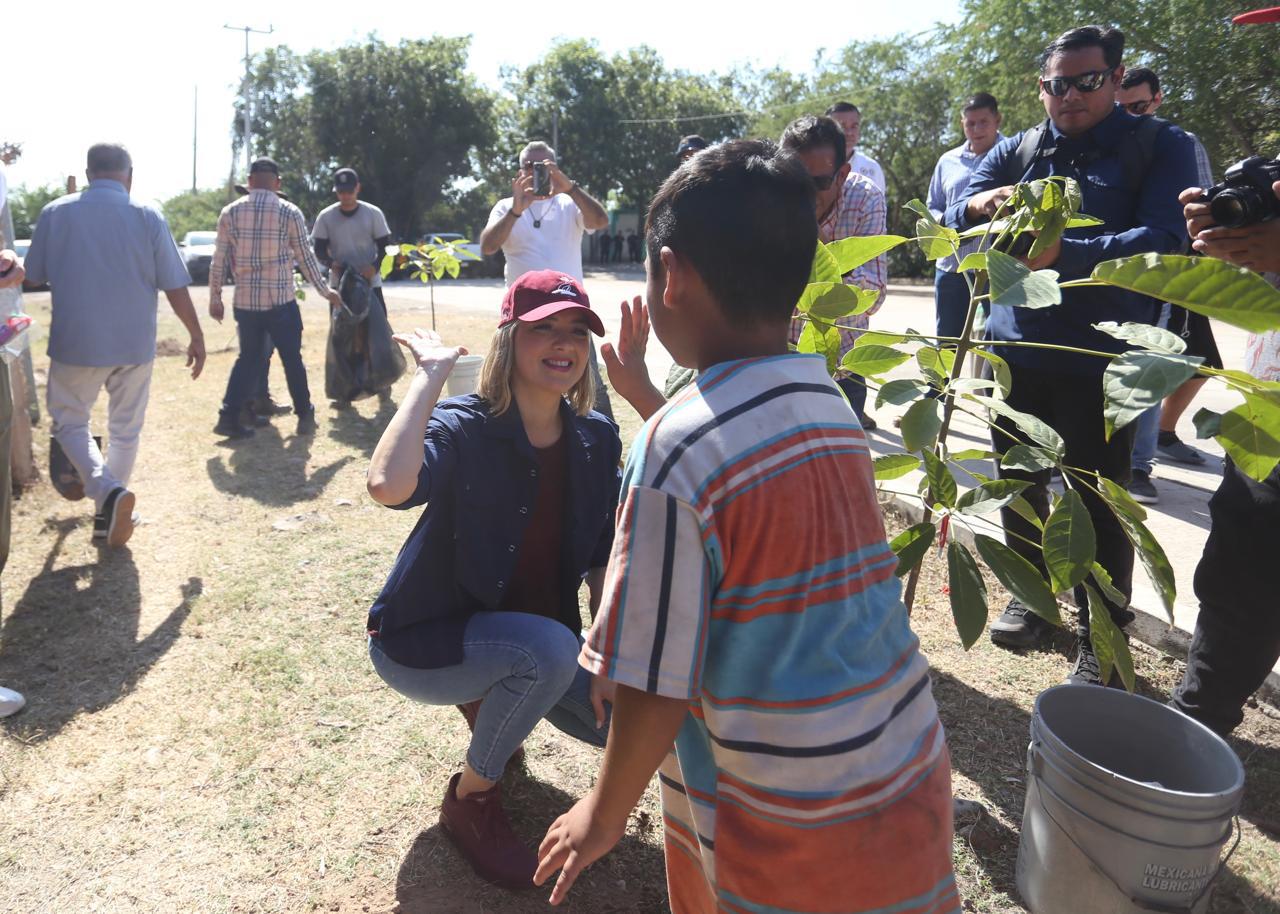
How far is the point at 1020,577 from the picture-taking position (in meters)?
1.81

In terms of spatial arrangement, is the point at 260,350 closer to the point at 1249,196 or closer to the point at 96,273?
the point at 96,273

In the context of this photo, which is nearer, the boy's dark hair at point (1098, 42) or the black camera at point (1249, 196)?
the black camera at point (1249, 196)

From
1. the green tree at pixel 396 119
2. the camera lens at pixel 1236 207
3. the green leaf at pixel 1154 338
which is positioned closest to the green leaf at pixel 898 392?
the green leaf at pixel 1154 338

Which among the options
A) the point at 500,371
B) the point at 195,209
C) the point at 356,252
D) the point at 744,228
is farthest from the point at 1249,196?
the point at 195,209

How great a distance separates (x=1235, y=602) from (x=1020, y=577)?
0.92 meters

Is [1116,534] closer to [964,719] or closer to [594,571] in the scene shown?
[964,719]

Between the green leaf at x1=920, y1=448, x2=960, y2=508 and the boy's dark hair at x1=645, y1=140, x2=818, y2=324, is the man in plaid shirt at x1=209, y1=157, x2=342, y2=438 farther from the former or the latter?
the boy's dark hair at x1=645, y1=140, x2=818, y2=324

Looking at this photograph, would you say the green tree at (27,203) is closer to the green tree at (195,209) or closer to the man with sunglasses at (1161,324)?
the green tree at (195,209)

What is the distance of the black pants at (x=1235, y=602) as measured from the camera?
2232 mm

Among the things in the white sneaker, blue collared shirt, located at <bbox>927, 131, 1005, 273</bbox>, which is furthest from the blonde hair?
blue collared shirt, located at <bbox>927, 131, 1005, 273</bbox>

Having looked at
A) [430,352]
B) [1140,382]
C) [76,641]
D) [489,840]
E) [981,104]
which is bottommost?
[76,641]

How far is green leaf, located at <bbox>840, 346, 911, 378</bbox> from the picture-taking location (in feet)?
6.34

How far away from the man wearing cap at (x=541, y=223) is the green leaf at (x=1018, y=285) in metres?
3.76

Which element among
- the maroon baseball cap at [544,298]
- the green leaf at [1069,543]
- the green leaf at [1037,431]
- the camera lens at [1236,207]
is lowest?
the green leaf at [1069,543]
